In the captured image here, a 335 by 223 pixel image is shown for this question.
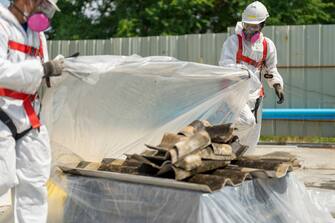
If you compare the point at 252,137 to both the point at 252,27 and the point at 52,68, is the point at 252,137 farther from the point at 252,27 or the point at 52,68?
the point at 52,68

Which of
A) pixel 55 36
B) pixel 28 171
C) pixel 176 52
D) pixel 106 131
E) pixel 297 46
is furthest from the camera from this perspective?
pixel 55 36

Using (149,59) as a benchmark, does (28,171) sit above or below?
below

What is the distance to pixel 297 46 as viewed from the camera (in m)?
12.2

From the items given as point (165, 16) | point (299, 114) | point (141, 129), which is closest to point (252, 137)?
point (141, 129)

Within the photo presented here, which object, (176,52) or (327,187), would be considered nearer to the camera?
(327,187)

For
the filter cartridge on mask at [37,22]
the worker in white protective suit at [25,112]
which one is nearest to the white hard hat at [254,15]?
the worker in white protective suit at [25,112]

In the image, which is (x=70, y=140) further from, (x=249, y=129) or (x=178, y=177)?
(x=249, y=129)

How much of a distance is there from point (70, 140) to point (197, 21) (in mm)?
14543

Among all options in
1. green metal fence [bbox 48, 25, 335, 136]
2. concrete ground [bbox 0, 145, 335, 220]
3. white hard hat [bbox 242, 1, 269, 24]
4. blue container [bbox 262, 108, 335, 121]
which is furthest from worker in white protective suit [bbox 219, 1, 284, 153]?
green metal fence [bbox 48, 25, 335, 136]

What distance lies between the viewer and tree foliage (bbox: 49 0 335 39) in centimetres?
1770

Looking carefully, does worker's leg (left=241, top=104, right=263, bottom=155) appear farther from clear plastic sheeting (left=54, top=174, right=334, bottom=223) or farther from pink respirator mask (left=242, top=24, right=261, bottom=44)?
clear plastic sheeting (left=54, top=174, right=334, bottom=223)

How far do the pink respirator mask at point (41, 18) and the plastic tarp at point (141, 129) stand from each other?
38cm

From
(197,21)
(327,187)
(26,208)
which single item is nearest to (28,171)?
(26,208)

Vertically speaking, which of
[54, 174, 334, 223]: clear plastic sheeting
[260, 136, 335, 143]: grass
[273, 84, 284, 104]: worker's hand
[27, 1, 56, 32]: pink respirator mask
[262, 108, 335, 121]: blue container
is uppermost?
→ [27, 1, 56, 32]: pink respirator mask
